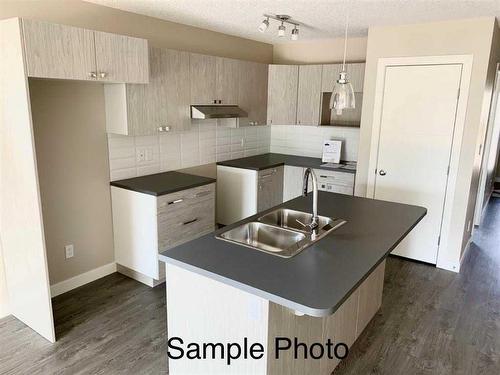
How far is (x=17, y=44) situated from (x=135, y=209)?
61.6 inches

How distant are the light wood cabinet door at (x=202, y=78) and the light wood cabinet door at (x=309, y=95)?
4.15 feet

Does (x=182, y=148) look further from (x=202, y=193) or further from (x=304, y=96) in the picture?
(x=304, y=96)

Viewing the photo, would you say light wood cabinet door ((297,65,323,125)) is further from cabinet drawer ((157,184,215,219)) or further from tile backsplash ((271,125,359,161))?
cabinet drawer ((157,184,215,219))

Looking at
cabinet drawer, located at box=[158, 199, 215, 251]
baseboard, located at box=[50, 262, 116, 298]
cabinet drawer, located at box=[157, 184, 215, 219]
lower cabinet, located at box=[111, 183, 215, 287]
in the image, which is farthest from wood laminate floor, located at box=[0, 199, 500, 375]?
cabinet drawer, located at box=[157, 184, 215, 219]

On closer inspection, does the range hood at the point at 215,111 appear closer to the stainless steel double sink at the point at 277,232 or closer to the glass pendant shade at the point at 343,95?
the stainless steel double sink at the point at 277,232

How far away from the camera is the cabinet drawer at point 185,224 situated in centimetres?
333

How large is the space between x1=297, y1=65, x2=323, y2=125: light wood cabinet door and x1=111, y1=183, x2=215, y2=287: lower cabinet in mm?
1735

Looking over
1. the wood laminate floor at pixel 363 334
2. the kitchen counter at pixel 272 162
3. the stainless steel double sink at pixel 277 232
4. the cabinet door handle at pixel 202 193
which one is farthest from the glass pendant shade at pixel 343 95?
the kitchen counter at pixel 272 162

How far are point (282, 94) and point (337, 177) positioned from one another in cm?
130

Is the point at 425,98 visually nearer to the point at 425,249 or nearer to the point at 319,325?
the point at 425,249

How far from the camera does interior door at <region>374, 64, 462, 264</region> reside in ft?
12.1

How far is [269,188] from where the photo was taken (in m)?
4.67

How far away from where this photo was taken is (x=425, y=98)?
3762 millimetres

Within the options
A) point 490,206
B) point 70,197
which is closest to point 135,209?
point 70,197
